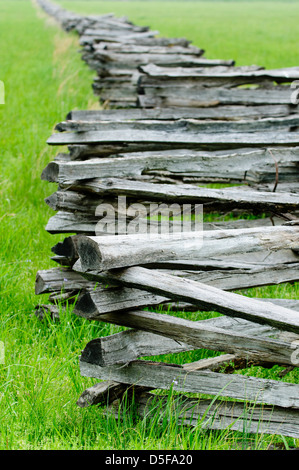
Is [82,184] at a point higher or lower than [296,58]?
lower

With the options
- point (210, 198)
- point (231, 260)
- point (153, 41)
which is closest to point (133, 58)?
point (153, 41)

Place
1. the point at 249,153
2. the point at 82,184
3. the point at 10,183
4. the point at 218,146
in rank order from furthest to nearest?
the point at 10,183 → the point at 218,146 → the point at 249,153 → the point at 82,184

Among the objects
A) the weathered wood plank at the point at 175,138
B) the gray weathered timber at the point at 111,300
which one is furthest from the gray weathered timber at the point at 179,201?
the gray weathered timber at the point at 111,300

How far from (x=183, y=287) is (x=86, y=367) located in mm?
656

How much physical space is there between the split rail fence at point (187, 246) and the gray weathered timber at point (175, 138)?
1cm

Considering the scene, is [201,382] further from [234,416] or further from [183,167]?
[183,167]

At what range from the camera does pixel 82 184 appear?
3.38 meters

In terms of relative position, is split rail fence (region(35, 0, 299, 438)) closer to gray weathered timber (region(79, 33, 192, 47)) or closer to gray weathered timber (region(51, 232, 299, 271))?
gray weathered timber (region(51, 232, 299, 271))

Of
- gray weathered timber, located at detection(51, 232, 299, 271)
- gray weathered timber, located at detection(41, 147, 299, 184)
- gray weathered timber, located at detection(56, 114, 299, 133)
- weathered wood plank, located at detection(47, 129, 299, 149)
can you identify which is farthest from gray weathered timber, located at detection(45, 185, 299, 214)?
gray weathered timber, located at detection(56, 114, 299, 133)

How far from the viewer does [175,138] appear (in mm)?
3891

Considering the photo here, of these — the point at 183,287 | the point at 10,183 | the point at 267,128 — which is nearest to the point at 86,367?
Answer: the point at 183,287

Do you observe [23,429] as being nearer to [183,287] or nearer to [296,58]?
[183,287]

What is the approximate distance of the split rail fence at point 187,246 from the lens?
2297 mm

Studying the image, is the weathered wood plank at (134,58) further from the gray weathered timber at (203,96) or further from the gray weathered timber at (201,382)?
the gray weathered timber at (201,382)
